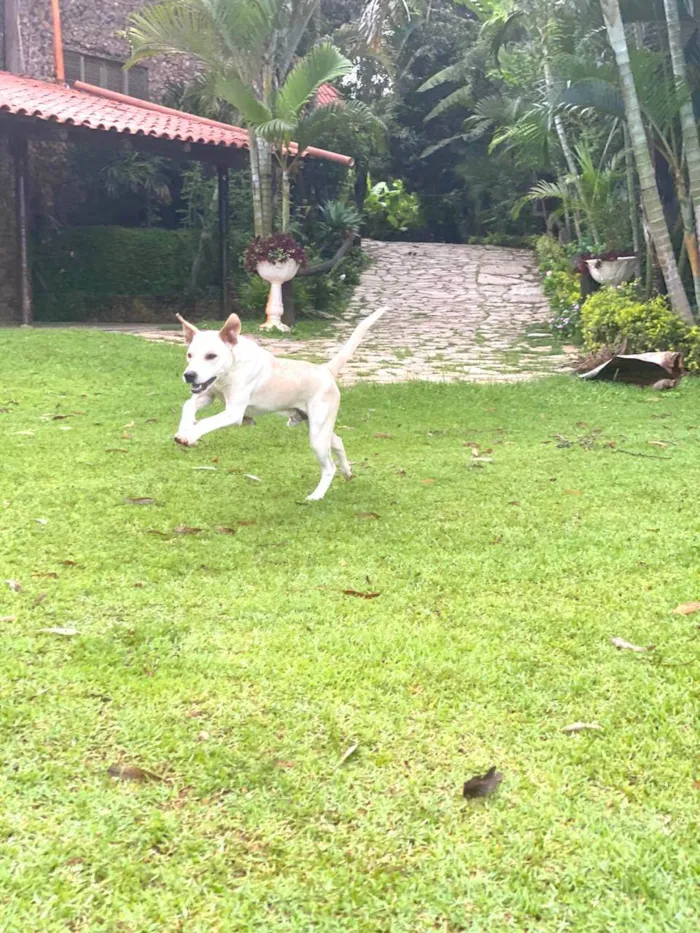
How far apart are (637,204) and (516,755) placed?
1145cm

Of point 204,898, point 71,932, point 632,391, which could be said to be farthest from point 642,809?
point 632,391

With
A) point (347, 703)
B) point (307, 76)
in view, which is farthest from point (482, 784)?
point (307, 76)

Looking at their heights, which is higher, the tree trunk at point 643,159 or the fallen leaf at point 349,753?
the tree trunk at point 643,159

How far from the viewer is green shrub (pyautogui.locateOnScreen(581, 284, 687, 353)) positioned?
9.65 meters

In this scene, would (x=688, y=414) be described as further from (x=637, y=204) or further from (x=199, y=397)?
(x=637, y=204)

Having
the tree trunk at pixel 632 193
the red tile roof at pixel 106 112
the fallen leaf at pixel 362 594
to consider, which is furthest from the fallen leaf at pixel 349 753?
the red tile roof at pixel 106 112

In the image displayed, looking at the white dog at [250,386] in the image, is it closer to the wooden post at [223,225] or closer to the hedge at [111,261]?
the wooden post at [223,225]

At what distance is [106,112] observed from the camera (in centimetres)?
1413

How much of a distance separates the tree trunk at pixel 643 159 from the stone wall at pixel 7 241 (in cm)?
1022

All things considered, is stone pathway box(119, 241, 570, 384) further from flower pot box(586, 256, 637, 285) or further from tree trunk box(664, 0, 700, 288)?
tree trunk box(664, 0, 700, 288)

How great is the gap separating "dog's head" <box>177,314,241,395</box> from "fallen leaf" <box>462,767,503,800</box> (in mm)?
2420

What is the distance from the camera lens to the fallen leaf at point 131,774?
2154mm

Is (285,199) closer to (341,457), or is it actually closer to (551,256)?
(551,256)

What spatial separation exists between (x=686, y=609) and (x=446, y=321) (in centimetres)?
1163
